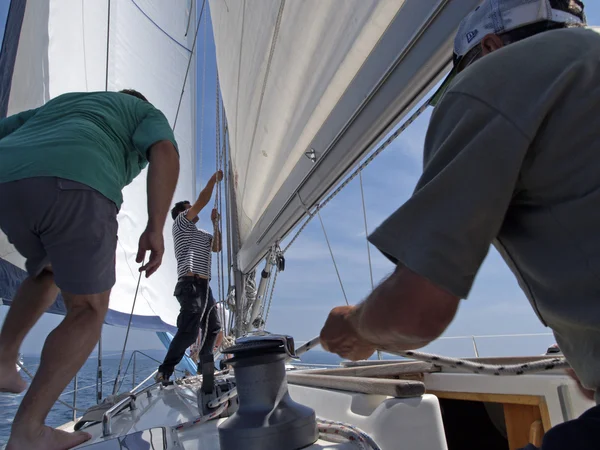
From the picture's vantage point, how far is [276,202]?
1.85 metres

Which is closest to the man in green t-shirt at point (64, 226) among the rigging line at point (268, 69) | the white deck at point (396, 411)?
the white deck at point (396, 411)

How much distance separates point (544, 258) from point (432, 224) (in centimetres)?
10

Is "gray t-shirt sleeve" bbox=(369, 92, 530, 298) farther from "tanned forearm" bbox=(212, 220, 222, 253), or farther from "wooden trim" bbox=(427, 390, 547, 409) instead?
"tanned forearm" bbox=(212, 220, 222, 253)

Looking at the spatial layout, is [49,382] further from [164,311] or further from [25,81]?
[164,311]

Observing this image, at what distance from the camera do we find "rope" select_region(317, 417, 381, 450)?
0.63 m

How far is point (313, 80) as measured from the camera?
1.45 meters

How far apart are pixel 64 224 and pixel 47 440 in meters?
0.42

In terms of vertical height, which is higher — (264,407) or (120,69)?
(120,69)

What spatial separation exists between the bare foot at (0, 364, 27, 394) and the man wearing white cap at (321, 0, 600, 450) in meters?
1.05

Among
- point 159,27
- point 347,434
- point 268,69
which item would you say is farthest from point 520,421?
A: point 159,27

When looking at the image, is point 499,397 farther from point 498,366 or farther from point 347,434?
point 347,434

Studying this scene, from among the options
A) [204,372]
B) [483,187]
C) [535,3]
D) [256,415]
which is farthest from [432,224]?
[204,372]

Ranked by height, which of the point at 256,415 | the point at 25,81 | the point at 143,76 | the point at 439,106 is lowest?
the point at 256,415

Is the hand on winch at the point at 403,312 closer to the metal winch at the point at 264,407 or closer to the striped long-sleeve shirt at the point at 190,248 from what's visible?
the metal winch at the point at 264,407
